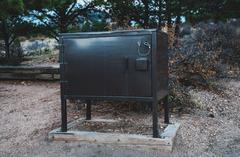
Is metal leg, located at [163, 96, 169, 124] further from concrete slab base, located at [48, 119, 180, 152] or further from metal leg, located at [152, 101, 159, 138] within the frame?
metal leg, located at [152, 101, 159, 138]

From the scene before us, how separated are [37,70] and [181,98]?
11.7 ft

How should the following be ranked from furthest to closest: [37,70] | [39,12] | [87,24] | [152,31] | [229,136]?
[87,24] < [39,12] < [37,70] < [229,136] < [152,31]

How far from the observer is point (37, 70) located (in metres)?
8.48

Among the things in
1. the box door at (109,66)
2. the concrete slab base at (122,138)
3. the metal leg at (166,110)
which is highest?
the box door at (109,66)

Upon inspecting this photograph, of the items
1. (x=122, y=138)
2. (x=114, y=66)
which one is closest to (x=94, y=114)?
(x=122, y=138)

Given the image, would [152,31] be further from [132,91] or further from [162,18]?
[162,18]

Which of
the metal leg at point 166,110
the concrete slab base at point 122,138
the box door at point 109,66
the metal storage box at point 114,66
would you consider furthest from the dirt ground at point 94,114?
the box door at point 109,66

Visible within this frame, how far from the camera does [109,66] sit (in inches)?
184

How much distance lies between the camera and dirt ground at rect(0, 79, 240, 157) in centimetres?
452

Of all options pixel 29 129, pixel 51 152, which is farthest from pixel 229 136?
pixel 29 129

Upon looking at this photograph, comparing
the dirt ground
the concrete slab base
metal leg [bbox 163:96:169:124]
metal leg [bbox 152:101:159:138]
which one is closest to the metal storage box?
metal leg [bbox 152:101:159:138]

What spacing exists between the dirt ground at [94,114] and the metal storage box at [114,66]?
1.40 ft

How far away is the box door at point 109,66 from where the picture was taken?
178 inches

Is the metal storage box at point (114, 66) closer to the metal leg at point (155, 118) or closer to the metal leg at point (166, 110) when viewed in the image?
the metal leg at point (155, 118)
